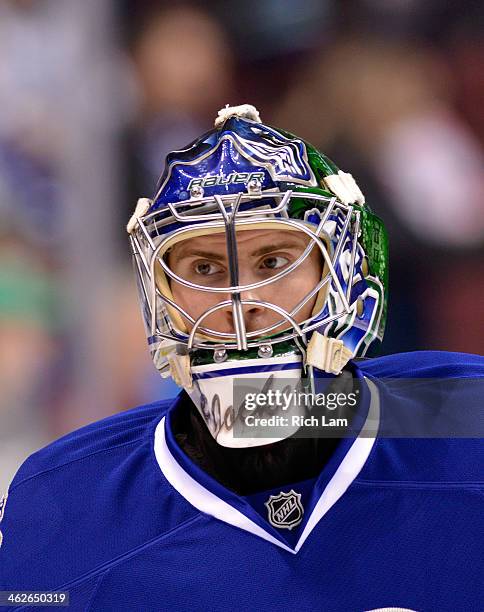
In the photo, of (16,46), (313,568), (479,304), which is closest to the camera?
(313,568)

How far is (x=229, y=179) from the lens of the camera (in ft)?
5.88

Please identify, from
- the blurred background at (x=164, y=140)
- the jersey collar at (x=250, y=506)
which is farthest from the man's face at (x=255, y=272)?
the blurred background at (x=164, y=140)

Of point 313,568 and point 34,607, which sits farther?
point 34,607

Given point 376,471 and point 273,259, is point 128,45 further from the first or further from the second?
point 376,471

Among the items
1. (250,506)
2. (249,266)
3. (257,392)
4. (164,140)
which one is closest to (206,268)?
(249,266)

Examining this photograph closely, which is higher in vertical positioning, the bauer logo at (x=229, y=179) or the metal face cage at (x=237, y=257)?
the bauer logo at (x=229, y=179)

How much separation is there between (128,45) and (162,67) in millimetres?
151

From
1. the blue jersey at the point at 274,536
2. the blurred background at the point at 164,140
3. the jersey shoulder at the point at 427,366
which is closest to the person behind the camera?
the blue jersey at the point at 274,536

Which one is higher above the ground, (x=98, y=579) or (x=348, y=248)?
(x=348, y=248)

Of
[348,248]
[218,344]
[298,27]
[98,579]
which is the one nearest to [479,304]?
[298,27]

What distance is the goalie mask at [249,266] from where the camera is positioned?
1.73 metres

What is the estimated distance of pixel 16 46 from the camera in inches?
143

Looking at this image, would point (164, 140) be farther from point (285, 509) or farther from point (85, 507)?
point (285, 509)

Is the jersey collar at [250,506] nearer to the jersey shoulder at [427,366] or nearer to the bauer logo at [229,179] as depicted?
the jersey shoulder at [427,366]
